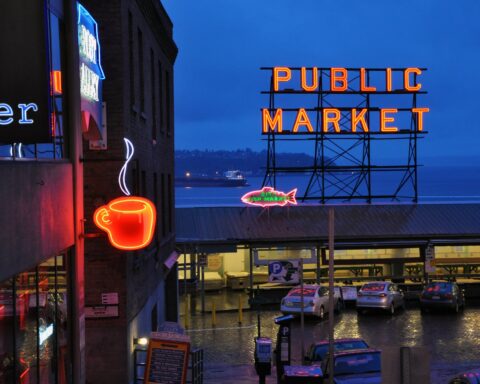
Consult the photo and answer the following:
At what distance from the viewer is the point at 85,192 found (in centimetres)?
1358

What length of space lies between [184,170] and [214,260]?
412ft

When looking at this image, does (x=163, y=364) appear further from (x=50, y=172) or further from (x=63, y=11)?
(x=63, y=11)

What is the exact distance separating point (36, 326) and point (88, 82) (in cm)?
435

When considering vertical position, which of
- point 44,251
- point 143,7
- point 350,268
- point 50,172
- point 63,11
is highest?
point 143,7

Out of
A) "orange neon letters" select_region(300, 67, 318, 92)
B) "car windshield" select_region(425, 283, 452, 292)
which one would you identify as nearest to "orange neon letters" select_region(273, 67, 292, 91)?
"orange neon letters" select_region(300, 67, 318, 92)

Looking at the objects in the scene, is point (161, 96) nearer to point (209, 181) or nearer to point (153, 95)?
point (153, 95)

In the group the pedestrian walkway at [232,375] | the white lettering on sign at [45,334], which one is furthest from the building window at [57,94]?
the pedestrian walkway at [232,375]

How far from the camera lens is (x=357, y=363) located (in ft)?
49.1

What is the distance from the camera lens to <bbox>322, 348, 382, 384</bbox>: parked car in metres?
14.3

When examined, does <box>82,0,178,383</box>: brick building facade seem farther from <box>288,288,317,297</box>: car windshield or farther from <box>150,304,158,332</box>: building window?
<box>288,288,317,297</box>: car windshield

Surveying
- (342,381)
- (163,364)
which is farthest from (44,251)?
(342,381)

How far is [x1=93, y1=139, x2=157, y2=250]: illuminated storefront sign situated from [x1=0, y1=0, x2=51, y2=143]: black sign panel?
145 inches

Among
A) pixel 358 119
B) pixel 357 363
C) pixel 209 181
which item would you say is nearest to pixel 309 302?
pixel 357 363

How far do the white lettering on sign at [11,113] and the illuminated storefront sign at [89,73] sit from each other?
340 cm
